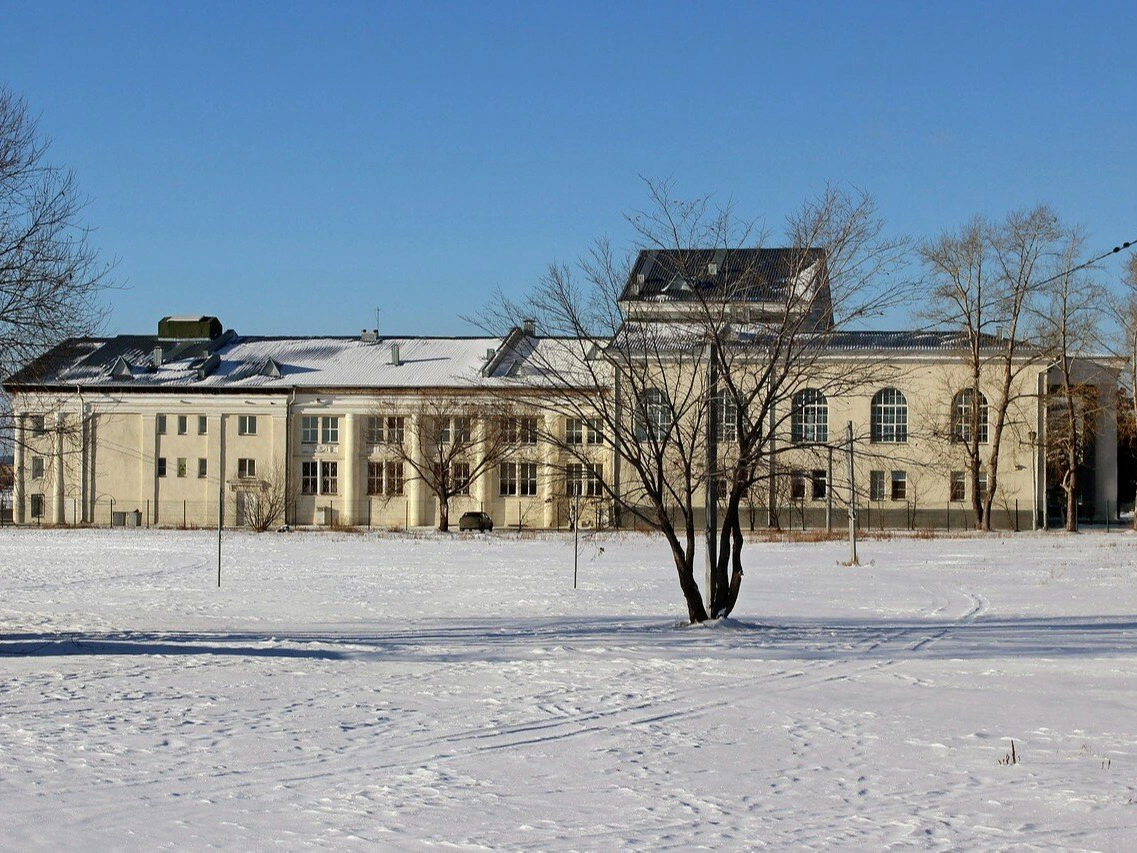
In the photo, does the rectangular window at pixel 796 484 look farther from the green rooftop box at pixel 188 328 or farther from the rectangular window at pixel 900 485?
the green rooftop box at pixel 188 328

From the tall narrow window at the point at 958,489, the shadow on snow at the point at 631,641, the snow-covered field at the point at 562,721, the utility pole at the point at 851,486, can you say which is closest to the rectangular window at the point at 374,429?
the tall narrow window at the point at 958,489

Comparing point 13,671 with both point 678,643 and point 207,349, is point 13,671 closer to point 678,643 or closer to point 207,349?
point 678,643

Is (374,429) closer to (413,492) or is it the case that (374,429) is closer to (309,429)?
(309,429)

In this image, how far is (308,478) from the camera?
7825cm

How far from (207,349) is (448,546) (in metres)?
37.9

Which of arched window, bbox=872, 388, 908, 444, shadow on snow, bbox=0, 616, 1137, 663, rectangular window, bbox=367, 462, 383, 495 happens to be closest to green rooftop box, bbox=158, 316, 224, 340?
rectangular window, bbox=367, 462, 383, 495

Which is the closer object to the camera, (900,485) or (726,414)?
(726,414)

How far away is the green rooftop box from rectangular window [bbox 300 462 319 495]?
13509mm

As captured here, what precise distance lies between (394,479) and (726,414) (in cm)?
5718

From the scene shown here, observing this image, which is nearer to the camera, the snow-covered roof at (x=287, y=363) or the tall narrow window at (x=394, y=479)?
the tall narrow window at (x=394, y=479)

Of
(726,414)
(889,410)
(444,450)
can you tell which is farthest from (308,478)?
(726,414)

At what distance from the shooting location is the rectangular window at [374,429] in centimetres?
7706

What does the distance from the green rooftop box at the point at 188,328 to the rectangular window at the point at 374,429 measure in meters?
15.2

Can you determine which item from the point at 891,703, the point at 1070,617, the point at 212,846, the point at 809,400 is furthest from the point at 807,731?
the point at 1070,617
